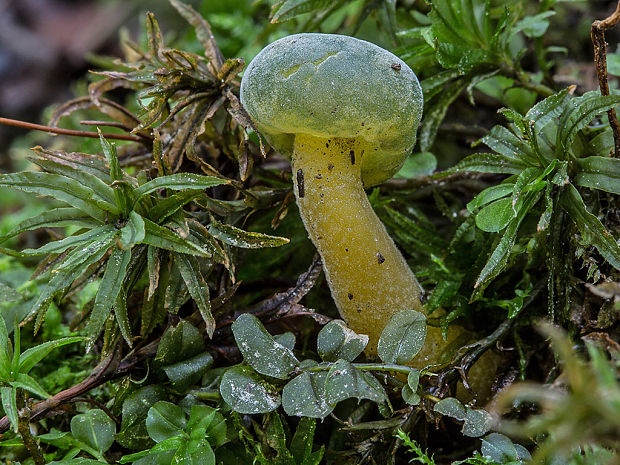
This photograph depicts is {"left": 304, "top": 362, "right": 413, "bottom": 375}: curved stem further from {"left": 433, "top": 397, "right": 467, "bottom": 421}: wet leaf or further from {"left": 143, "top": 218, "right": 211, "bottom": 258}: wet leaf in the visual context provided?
{"left": 143, "top": 218, "right": 211, "bottom": 258}: wet leaf

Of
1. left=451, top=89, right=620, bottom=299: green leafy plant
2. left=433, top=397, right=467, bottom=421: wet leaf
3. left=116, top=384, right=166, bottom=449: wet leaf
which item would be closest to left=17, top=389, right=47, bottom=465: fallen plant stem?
→ left=116, top=384, right=166, bottom=449: wet leaf

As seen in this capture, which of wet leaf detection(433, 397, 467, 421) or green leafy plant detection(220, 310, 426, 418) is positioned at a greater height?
green leafy plant detection(220, 310, 426, 418)

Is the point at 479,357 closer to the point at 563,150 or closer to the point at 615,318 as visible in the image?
the point at 615,318

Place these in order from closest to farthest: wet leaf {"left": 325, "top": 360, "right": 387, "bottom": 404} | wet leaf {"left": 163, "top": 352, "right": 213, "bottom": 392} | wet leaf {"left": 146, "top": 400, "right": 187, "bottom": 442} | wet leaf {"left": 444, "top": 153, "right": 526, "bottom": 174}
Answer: wet leaf {"left": 325, "top": 360, "right": 387, "bottom": 404}, wet leaf {"left": 146, "top": 400, "right": 187, "bottom": 442}, wet leaf {"left": 163, "top": 352, "right": 213, "bottom": 392}, wet leaf {"left": 444, "top": 153, "right": 526, "bottom": 174}

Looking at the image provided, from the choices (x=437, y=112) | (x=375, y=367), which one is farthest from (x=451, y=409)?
(x=437, y=112)

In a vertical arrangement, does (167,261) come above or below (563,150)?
below

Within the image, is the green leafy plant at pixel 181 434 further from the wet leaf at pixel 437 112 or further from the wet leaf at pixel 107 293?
the wet leaf at pixel 437 112

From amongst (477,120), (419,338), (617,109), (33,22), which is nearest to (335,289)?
(419,338)
